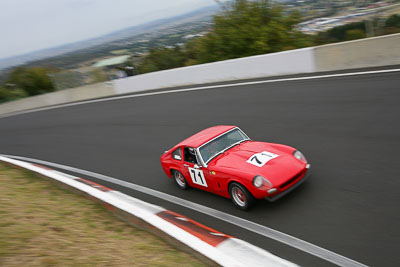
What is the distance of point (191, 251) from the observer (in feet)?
14.3

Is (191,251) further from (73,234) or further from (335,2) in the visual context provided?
(335,2)

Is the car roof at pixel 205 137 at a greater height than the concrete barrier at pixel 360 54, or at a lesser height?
lesser

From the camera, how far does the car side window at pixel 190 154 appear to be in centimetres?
671

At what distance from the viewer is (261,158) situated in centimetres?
599

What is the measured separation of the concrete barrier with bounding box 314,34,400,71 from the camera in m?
11.2

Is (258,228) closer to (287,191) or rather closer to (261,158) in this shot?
(287,191)

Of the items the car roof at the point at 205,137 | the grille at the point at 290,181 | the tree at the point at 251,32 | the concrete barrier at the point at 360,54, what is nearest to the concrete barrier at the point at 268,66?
the concrete barrier at the point at 360,54

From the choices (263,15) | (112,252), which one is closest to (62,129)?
(112,252)

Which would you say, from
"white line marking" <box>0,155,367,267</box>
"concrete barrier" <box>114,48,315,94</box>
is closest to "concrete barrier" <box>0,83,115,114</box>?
"concrete barrier" <box>114,48,315,94</box>

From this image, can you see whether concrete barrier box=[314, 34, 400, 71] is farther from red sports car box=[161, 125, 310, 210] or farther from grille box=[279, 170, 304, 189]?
grille box=[279, 170, 304, 189]

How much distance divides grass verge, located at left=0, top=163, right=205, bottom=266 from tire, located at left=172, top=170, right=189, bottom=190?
5.74 ft

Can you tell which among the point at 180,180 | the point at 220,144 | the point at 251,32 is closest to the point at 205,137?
the point at 220,144

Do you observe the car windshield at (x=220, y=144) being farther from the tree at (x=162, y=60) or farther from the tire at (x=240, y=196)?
the tree at (x=162, y=60)

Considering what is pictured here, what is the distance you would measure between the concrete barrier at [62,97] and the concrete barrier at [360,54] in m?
12.4
